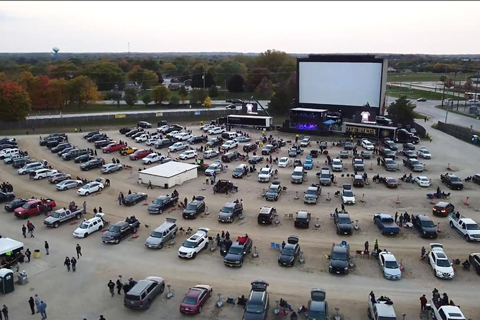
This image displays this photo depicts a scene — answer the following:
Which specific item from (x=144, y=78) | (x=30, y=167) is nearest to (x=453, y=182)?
(x=30, y=167)

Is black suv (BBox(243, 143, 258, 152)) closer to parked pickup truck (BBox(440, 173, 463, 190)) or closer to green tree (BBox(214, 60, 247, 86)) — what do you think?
parked pickup truck (BBox(440, 173, 463, 190))

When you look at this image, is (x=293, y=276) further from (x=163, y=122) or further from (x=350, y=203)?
(x=163, y=122)

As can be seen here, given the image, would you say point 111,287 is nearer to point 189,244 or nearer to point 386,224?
point 189,244

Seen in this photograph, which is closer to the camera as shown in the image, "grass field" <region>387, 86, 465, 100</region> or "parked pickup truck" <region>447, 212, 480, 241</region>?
"parked pickup truck" <region>447, 212, 480, 241</region>

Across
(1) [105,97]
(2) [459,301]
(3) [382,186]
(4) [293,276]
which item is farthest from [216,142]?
(1) [105,97]

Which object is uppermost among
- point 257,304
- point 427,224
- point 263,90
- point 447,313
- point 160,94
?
point 160,94

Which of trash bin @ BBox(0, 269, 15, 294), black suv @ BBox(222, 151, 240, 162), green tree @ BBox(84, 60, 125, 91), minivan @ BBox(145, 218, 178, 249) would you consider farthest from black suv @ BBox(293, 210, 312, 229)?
green tree @ BBox(84, 60, 125, 91)
